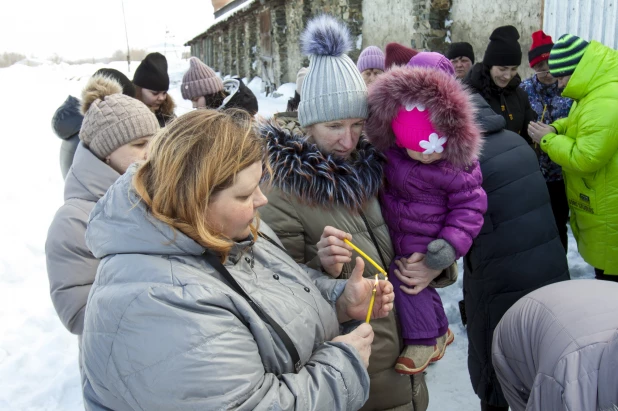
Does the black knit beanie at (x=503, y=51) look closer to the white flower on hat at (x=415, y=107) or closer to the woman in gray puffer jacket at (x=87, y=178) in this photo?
the white flower on hat at (x=415, y=107)

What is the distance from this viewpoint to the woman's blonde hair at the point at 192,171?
1.18 m

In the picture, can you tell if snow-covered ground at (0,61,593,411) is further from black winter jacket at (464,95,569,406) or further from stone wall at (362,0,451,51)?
stone wall at (362,0,451,51)

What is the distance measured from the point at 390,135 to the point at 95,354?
141 centimetres

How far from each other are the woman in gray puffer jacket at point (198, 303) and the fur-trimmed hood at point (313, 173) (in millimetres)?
419

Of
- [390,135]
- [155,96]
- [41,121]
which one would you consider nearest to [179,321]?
[390,135]

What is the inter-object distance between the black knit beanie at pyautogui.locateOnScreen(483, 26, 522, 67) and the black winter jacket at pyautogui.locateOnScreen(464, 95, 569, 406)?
5.35 ft

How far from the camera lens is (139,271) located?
1.13 metres

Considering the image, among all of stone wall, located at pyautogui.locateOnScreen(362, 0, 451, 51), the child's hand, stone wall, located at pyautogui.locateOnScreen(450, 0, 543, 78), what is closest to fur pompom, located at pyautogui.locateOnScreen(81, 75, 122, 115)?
the child's hand

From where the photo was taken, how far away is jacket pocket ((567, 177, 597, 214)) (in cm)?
306

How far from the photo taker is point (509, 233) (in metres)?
2.39

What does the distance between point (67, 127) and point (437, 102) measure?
267cm

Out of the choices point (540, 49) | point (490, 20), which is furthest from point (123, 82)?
point (490, 20)

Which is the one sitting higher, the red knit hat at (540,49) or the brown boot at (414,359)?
the red knit hat at (540,49)

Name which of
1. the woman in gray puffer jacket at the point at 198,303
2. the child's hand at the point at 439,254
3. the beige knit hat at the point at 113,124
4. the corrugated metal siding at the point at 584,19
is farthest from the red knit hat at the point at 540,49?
the woman in gray puffer jacket at the point at 198,303
